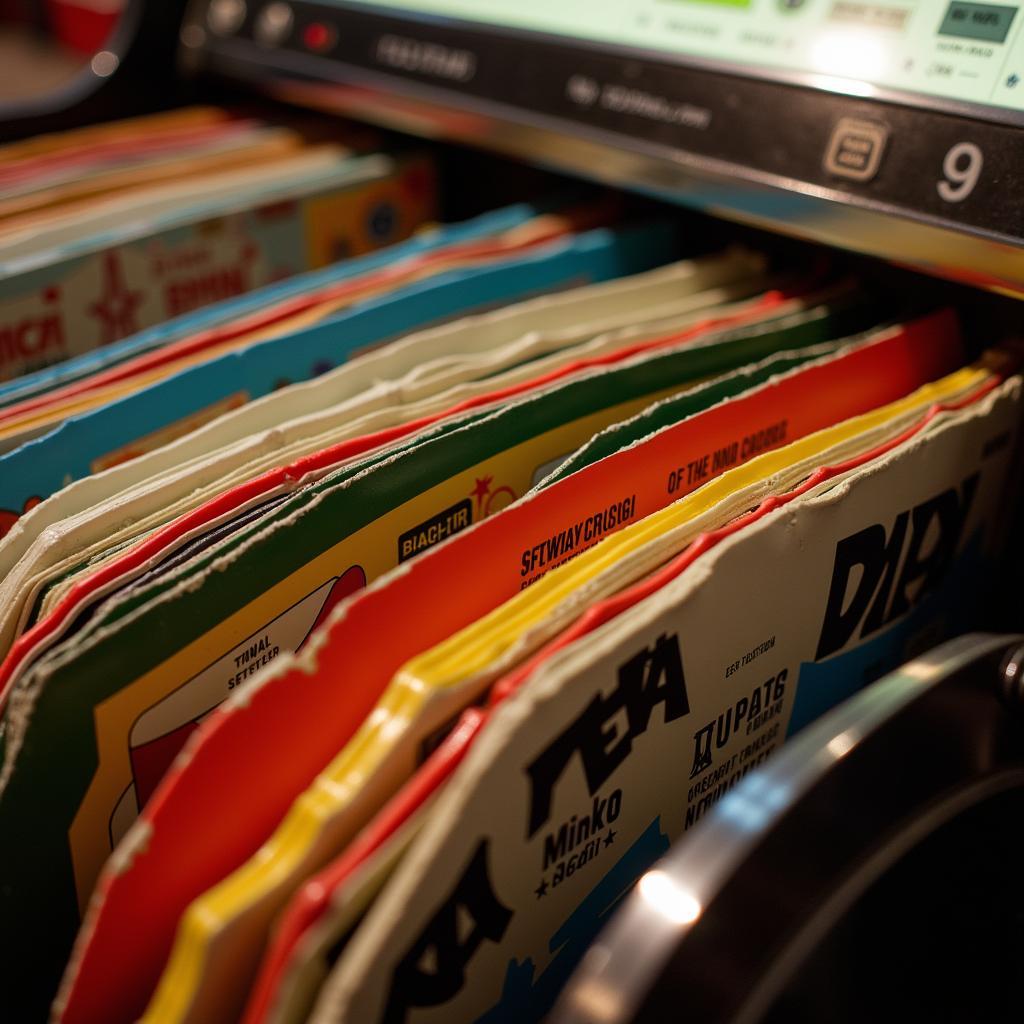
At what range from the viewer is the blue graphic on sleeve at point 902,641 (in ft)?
2.06

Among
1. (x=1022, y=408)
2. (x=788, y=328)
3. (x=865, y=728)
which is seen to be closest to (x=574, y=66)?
(x=788, y=328)

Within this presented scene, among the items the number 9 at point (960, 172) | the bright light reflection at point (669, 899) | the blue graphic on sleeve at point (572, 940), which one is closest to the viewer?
the bright light reflection at point (669, 899)

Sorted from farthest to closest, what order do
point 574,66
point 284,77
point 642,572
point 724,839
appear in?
point 284,77
point 574,66
point 642,572
point 724,839

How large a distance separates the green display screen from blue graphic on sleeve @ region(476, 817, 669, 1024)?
457mm

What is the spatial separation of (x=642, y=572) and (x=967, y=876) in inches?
8.5

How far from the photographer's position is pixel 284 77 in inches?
43.1

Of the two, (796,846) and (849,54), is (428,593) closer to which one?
(796,846)

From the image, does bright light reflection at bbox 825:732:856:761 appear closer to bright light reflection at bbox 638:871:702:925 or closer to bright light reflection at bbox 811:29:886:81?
bright light reflection at bbox 638:871:702:925

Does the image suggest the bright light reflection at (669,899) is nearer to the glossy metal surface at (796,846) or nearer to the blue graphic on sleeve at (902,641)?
the glossy metal surface at (796,846)

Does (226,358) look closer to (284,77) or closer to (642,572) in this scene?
(642,572)

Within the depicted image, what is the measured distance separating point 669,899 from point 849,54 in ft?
1.82

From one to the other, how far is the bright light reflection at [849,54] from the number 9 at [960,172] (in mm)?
83

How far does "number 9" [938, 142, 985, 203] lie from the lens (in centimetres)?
62

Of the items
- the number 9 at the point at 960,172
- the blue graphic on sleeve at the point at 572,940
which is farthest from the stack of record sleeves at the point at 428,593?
the number 9 at the point at 960,172
